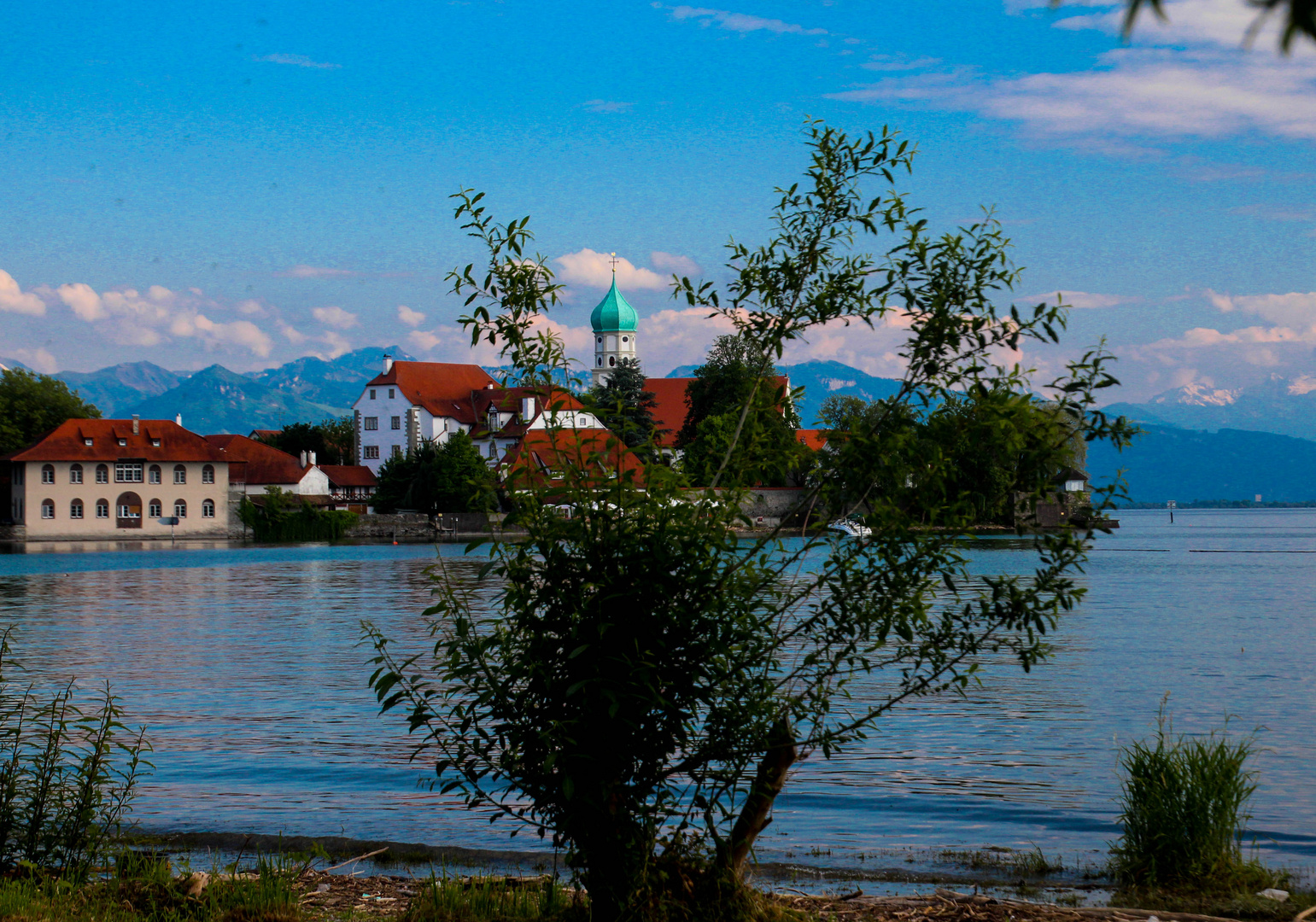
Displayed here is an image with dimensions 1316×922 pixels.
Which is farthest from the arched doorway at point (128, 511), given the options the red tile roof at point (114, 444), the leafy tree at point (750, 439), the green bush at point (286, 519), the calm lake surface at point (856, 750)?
the leafy tree at point (750, 439)

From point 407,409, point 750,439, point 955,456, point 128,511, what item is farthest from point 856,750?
point 407,409

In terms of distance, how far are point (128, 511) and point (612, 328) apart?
6609 centimetres

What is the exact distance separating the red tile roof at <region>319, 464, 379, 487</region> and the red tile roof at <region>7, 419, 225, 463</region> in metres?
13.3

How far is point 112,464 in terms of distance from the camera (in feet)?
333

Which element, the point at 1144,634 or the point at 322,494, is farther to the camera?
the point at 322,494

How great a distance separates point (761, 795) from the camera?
6.08 meters

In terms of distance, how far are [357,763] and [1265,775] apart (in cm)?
1029

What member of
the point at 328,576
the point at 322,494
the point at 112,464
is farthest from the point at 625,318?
the point at 328,576

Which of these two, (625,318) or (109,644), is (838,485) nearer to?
(109,644)

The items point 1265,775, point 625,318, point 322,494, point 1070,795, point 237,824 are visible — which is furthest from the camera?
point 625,318

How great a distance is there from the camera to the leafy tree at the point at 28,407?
105 metres

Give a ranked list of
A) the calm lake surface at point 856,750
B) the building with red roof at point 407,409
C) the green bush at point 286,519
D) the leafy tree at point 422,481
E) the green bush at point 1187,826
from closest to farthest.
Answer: the green bush at point 1187,826 < the calm lake surface at point 856,750 < the leafy tree at point 422,481 < the green bush at point 286,519 < the building with red roof at point 407,409

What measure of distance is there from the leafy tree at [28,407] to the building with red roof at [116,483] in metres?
3.15

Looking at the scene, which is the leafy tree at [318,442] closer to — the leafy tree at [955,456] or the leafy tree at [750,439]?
the leafy tree at [750,439]
